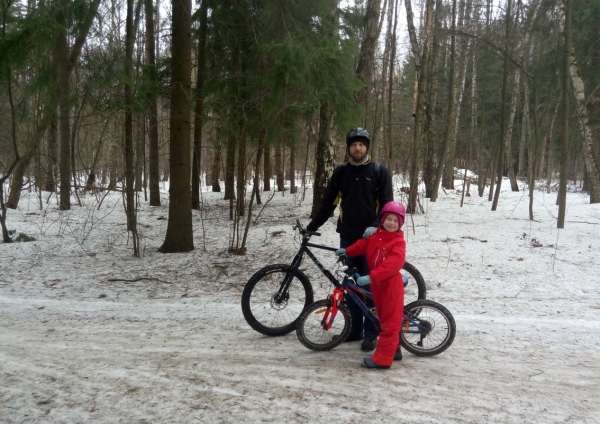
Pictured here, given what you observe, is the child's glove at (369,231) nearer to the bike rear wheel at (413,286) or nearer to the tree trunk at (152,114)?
the bike rear wheel at (413,286)

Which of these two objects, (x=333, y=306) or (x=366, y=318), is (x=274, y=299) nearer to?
(x=333, y=306)

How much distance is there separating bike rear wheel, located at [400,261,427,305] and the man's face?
129cm

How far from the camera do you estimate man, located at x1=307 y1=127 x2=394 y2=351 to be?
417cm

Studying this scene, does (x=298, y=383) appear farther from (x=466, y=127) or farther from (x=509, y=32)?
(x=466, y=127)

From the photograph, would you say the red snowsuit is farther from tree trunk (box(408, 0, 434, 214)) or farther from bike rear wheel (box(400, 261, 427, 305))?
tree trunk (box(408, 0, 434, 214))

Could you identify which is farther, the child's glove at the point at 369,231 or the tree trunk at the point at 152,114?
the tree trunk at the point at 152,114

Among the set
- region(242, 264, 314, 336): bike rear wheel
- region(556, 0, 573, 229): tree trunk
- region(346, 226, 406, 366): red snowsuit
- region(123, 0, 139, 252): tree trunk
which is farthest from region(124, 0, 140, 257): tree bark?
region(556, 0, 573, 229): tree trunk

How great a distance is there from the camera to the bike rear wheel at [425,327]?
4039mm

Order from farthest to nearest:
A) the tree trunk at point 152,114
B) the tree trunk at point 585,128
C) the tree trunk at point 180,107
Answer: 1. the tree trunk at point 585,128
2. the tree trunk at point 152,114
3. the tree trunk at point 180,107

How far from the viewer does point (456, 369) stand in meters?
3.79

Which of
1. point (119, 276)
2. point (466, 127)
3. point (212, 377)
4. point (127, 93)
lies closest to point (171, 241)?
point (119, 276)

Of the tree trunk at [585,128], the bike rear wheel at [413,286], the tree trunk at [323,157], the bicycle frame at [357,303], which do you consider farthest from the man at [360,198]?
the tree trunk at [585,128]

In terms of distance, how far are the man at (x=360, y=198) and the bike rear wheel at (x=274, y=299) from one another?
0.58m

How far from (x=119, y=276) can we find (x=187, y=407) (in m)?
4.80
